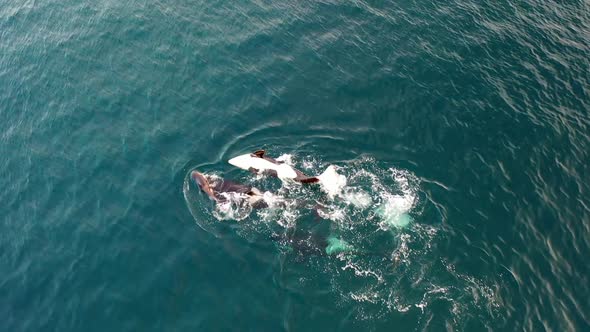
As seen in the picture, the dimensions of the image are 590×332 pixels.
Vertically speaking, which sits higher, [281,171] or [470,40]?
[470,40]

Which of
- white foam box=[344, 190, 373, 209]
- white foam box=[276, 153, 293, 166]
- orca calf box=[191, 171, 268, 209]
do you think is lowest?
orca calf box=[191, 171, 268, 209]

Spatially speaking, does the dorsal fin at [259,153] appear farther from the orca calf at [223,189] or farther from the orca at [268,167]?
the orca calf at [223,189]

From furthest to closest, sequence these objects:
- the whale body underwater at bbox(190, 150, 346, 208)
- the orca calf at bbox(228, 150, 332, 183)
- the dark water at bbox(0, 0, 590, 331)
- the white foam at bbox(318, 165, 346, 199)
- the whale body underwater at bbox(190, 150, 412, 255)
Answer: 1. the orca calf at bbox(228, 150, 332, 183)
2. the whale body underwater at bbox(190, 150, 346, 208)
3. the white foam at bbox(318, 165, 346, 199)
4. the whale body underwater at bbox(190, 150, 412, 255)
5. the dark water at bbox(0, 0, 590, 331)

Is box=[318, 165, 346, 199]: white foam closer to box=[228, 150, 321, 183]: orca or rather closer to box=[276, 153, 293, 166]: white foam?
box=[228, 150, 321, 183]: orca

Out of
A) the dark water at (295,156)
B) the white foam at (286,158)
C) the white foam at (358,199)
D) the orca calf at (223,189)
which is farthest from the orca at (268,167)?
the white foam at (358,199)

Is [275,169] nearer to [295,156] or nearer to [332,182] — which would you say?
[295,156]

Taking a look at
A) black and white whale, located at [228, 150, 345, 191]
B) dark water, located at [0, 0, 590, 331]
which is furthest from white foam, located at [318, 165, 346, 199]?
dark water, located at [0, 0, 590, 331]

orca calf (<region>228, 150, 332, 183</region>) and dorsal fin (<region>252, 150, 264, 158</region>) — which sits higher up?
dorsal fin (<region>252, 150, 264, 158</region>)

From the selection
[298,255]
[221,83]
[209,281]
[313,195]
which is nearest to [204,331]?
[209,281]

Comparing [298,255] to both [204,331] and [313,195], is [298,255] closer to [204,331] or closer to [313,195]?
[313,195]
